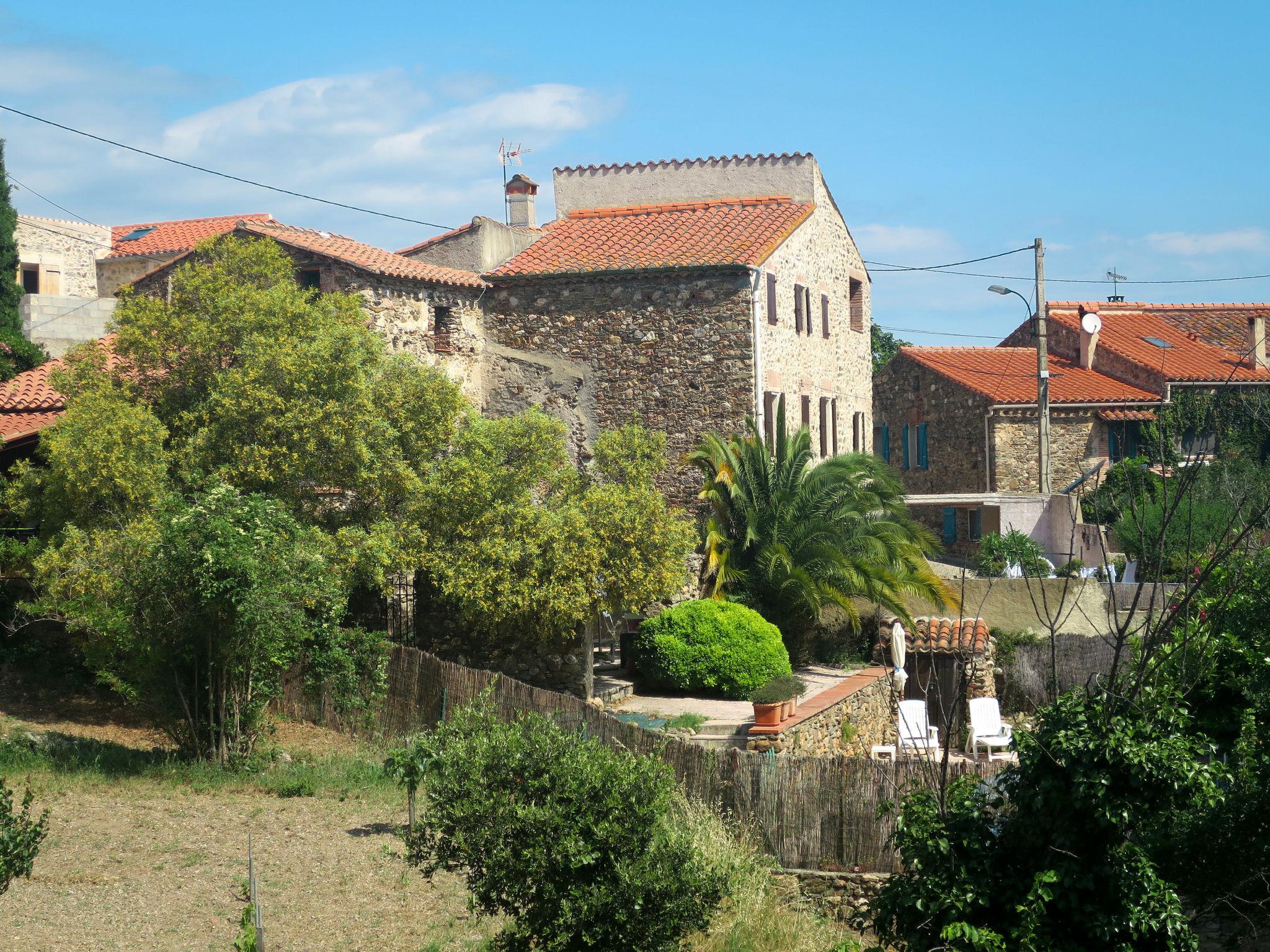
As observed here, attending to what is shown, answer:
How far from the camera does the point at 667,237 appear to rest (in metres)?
24.1

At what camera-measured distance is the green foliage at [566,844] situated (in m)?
8.43

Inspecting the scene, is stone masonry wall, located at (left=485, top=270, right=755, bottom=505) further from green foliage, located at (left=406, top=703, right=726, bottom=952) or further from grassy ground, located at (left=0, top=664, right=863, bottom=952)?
green foliage, located at (left=406, top=703, right=726, bottom=952)

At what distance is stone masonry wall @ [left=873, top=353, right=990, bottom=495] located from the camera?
3369cm

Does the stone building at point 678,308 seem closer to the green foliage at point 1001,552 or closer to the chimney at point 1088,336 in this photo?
the green foliage at point 1001,552

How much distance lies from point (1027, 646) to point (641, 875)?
1541 cm

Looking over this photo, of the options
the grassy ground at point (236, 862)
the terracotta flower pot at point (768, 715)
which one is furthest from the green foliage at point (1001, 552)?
the grassy ground at point (236, 862)

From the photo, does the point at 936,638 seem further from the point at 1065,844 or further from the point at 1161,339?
the point at 1161,339

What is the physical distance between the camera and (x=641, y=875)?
839cm

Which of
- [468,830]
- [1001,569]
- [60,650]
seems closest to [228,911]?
[468,830]

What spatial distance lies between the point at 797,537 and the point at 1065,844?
13.7 meters

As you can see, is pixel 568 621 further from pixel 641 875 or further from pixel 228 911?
pixel 641 875

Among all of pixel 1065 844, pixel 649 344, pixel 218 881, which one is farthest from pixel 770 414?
pixel 1065 844

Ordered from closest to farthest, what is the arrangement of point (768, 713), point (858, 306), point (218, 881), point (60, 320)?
1. point (218, 881)
2. point (768, 713)
3. point (60, 320)
4. point (858, 306)

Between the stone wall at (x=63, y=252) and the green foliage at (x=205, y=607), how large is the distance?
1780 centimetres
